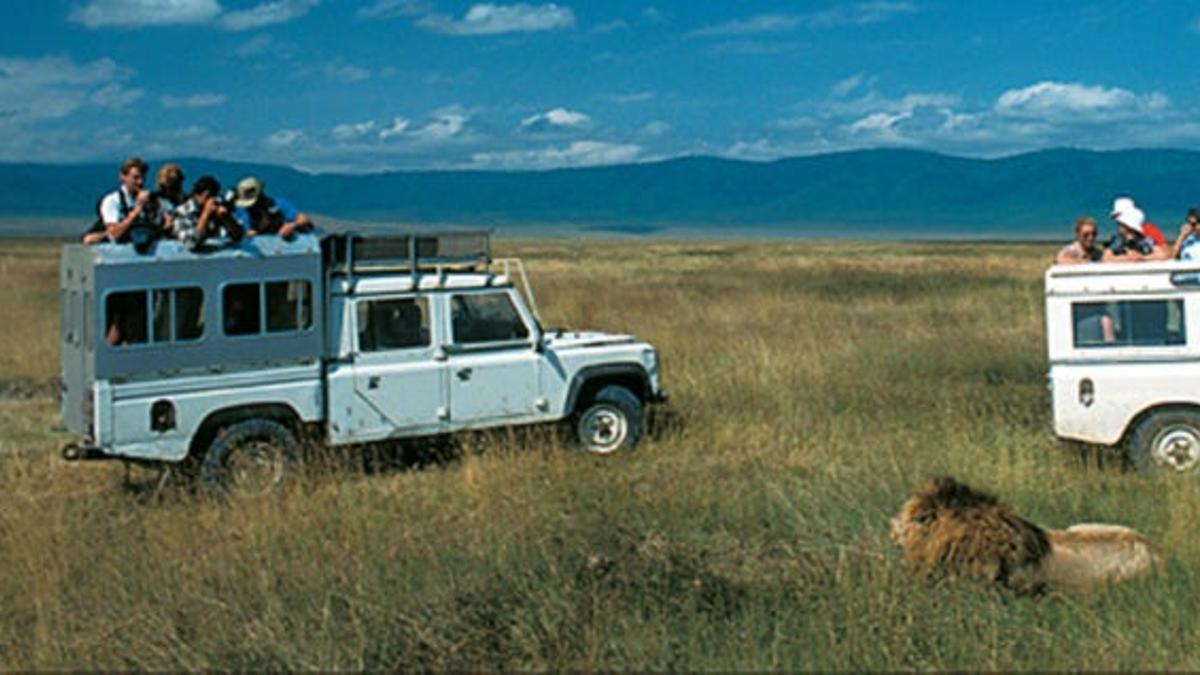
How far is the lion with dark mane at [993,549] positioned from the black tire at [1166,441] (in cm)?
301

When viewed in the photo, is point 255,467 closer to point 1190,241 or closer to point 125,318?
point 125,318

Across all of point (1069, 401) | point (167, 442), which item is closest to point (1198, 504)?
point (1069, 401)

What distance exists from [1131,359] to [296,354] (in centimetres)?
637

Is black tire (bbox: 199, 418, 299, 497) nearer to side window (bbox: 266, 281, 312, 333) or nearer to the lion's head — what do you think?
side window (bbox: 266, 281, 312, 333)

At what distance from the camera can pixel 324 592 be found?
7.14m

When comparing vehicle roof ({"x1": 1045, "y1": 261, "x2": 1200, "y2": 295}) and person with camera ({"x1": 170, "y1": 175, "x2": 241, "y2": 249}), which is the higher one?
person with camera ({"x1": 170, "y1": 175, "x2": 241, "y2": 249})

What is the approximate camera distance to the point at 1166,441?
9938 millimetres

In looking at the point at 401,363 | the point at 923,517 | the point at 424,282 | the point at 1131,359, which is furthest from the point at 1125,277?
the point at 401,363

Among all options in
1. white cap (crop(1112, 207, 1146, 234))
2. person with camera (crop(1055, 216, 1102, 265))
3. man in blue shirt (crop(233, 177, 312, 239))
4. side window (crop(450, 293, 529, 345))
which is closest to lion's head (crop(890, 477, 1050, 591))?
person with camera (crop(1055, 216, 1102, 265))

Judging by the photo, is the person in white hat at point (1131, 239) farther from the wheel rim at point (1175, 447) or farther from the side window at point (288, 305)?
the side window at point (288, 305)

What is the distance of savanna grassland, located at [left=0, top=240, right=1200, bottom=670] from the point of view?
6.25 meters

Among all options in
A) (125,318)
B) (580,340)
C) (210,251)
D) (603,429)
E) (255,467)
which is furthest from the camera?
(580,340)

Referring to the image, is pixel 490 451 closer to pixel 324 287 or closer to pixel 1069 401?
pixel 324 287

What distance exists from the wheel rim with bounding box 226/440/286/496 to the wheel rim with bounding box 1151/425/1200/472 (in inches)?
263
